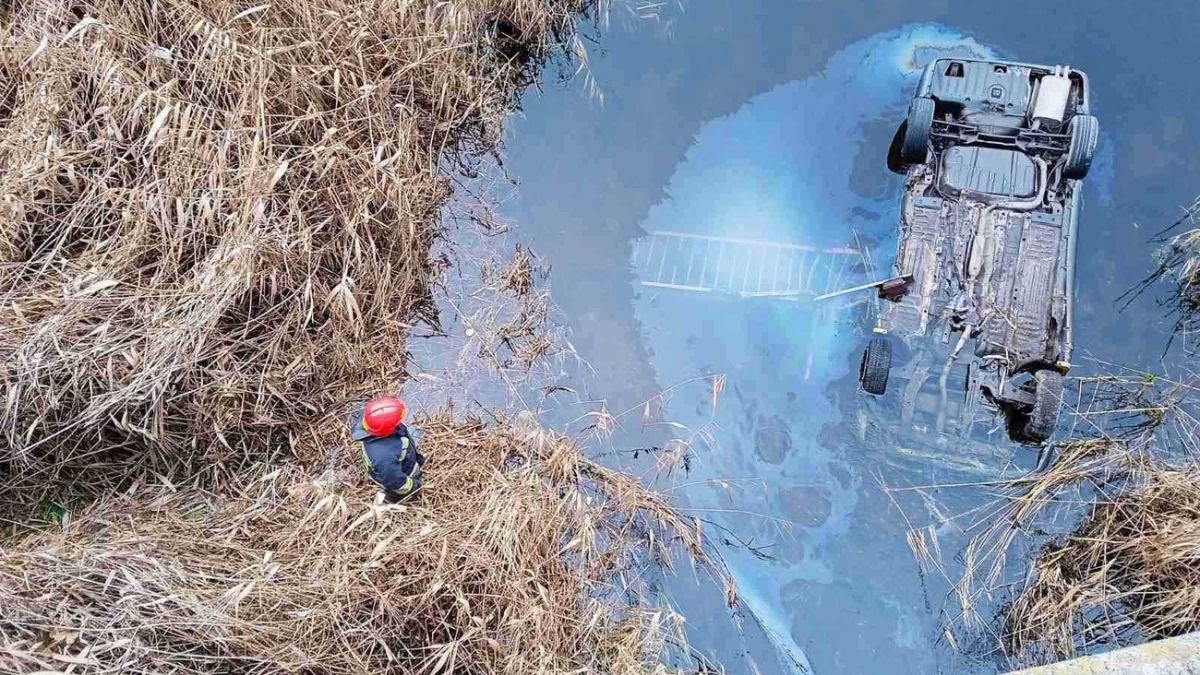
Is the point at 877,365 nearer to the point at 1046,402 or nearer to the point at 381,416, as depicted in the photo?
the point at 1046,402

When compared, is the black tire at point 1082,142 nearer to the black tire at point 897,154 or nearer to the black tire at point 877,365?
the black tire at point 897,154

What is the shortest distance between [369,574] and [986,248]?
4208mm

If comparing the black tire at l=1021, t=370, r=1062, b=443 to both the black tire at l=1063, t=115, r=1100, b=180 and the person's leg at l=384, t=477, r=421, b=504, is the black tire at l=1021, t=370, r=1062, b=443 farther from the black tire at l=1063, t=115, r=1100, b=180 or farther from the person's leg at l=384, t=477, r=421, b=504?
the person's leg at l=384, t=477, r=421, b=504

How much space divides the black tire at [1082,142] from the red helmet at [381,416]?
455cm

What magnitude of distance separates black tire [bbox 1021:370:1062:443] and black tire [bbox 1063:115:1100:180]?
1480 millimetres

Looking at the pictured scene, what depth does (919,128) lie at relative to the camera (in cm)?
501

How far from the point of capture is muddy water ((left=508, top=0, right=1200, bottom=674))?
14.6 feet

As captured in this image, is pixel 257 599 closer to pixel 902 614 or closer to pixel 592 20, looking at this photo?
pixel 902 614

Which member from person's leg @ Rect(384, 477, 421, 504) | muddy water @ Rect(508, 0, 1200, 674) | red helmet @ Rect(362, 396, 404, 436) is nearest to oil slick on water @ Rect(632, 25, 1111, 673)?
muddy water @ Rect(508, 0, 1200, 674)

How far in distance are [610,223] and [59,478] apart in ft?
11.9

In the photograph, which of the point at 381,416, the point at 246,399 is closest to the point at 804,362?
the point at 381,416

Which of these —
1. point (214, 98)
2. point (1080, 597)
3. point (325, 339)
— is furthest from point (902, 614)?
point (214, 98)

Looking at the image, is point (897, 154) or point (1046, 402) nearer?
point (1046, 402)

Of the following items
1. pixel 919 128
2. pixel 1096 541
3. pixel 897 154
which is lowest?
pixel 1096 541
